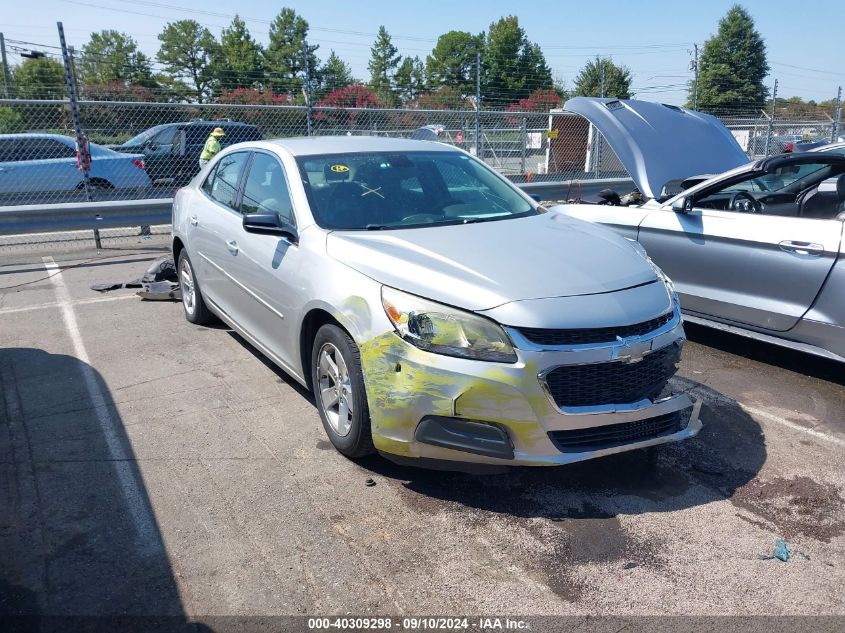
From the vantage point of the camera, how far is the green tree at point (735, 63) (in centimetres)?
6000

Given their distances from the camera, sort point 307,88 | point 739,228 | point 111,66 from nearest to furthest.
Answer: point 739,228
point 307,88
point 111,66

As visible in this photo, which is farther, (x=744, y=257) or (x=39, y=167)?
(x=39, y=167)

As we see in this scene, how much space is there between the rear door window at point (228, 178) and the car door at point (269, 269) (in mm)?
176

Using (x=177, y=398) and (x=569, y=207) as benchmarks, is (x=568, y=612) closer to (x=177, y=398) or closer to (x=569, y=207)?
(x=177, y=398)

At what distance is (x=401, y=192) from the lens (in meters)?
4.52


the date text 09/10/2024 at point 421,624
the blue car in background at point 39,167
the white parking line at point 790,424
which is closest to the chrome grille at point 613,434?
the date text 09/10/2024 at point 421,624

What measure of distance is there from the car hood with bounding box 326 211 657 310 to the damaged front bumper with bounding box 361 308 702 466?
0.93 feet

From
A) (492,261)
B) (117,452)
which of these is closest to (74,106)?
(117,452)

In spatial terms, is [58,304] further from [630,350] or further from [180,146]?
[180,146]

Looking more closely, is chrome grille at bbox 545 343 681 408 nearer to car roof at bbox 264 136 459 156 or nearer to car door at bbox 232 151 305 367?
car door at bbox 232 151 305 367

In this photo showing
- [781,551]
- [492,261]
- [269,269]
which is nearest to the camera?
[781,551]

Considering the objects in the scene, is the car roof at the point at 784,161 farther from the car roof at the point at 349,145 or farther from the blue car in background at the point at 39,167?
Answer: the blue car in background at the point at 39,167

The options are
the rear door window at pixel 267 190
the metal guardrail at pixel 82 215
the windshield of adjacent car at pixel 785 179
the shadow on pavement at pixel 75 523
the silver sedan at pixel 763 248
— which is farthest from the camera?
the metal guardrail at pixel 82 215

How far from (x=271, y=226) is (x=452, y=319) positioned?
145 cm
